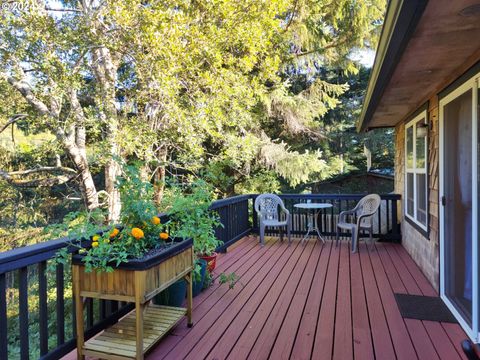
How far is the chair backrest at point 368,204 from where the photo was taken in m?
5.30

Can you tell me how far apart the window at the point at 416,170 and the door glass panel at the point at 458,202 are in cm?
70

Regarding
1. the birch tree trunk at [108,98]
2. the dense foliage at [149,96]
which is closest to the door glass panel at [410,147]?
the dense foliage at [149,96]

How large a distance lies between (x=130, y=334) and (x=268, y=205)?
3.95 m

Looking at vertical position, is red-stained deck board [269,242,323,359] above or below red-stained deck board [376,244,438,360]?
above

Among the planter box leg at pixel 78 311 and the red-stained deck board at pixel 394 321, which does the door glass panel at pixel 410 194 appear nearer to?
Result: the red-stained deck board at pixel 394 321

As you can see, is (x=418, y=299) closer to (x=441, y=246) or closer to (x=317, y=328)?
(x=441, y=246)

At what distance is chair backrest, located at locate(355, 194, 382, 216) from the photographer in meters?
5.30

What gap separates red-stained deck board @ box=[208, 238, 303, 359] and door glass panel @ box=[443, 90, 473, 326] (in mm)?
1610

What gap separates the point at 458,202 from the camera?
2951 millimetres

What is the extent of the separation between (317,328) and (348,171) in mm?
11217

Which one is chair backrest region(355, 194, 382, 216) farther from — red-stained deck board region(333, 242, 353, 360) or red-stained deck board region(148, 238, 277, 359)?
red-stained deck board region(148, 238, 277, 359)

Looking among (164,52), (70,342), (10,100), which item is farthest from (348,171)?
(70,342)

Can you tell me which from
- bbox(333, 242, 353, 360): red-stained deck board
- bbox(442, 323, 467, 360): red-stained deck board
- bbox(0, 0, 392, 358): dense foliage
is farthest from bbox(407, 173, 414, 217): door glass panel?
bbox(0, 0, 392, 358): dense foliage

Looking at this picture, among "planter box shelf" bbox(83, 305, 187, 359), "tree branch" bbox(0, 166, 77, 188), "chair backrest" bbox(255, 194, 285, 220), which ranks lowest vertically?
"planter box shelf" bbox(83, 305, 187, 359)
